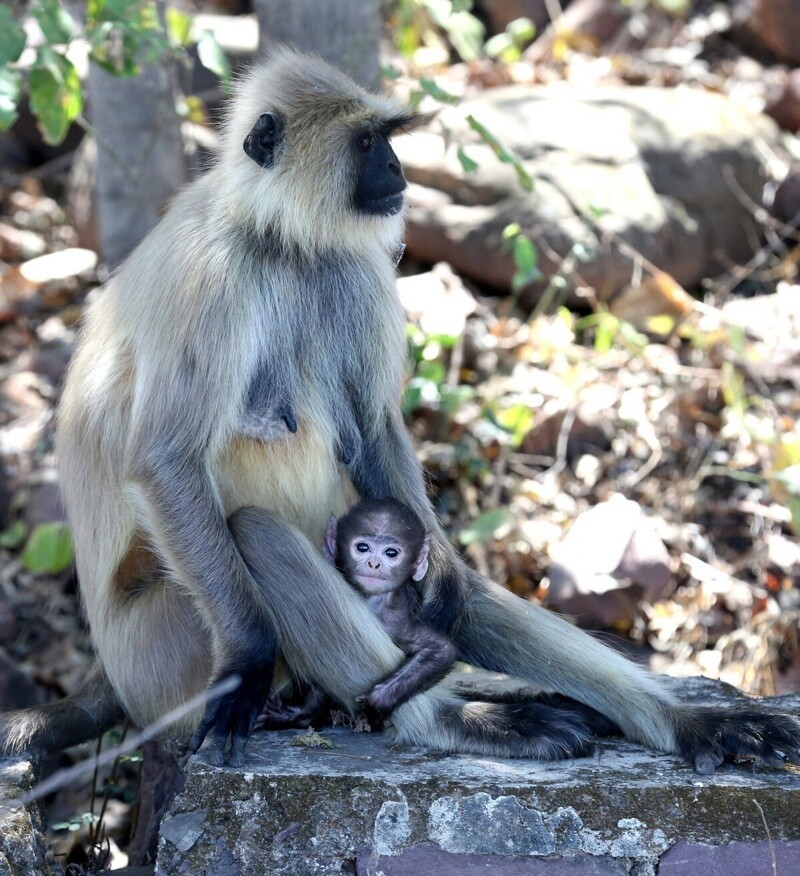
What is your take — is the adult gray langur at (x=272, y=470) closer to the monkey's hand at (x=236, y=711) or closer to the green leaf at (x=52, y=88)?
the monkey's hand at (x=236, y=711)

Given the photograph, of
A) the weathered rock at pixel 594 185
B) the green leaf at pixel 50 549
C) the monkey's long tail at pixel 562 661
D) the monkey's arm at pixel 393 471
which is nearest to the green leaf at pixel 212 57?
the monkey's arm at pixel 393 471

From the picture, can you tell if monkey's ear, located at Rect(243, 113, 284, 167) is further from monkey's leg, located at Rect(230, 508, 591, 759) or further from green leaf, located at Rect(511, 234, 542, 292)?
green leaf, located at Rect(511, 234, 542, 292)

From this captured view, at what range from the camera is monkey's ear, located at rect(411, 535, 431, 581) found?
3064 mm

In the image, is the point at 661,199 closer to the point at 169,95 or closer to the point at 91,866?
the point at 169,95

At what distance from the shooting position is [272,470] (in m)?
3.00

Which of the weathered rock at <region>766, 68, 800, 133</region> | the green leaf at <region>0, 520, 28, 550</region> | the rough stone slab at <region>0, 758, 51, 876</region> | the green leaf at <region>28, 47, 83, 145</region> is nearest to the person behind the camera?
the rough stone slab at <region>0, 758, 51, 876</region>

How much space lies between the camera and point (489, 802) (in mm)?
2533

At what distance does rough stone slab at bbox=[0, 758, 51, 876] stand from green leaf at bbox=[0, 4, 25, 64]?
198 centimetres

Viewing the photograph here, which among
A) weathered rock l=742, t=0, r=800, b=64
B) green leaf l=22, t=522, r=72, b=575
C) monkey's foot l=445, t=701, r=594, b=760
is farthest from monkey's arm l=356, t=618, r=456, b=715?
weathered rock l=742, t=0, r=800, b=64

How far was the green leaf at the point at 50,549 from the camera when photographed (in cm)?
512

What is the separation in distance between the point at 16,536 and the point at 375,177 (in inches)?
128

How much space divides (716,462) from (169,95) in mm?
2969

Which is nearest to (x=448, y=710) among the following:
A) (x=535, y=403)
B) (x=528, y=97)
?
(x=535, y=403)

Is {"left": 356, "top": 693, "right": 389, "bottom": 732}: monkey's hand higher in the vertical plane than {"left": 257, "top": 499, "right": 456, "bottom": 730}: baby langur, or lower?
lower
